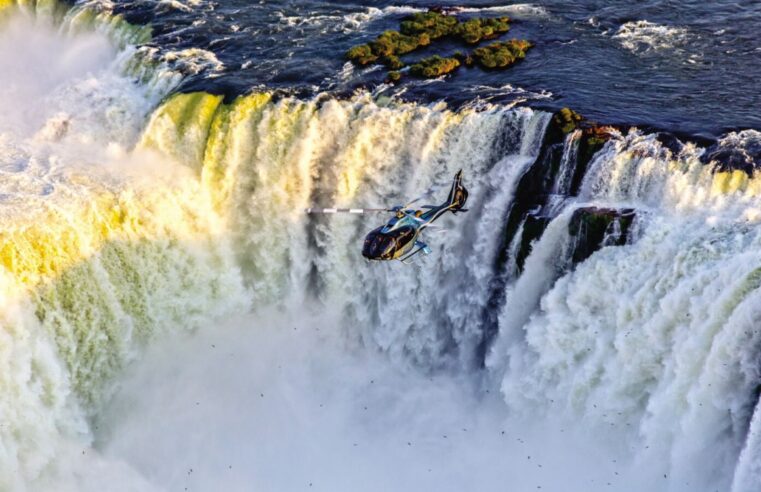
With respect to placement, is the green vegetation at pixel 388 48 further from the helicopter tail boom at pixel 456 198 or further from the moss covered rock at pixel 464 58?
the helicopter tail boom at pixel 456 198

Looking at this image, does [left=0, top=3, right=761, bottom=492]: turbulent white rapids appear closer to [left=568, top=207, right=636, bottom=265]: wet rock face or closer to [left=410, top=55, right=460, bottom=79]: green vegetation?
[left=568, top=207, right=636, bottom=265]: wet rock face

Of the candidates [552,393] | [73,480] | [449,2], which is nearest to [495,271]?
[552,393]

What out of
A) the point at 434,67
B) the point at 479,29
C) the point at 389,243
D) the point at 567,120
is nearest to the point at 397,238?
the point at 389,243

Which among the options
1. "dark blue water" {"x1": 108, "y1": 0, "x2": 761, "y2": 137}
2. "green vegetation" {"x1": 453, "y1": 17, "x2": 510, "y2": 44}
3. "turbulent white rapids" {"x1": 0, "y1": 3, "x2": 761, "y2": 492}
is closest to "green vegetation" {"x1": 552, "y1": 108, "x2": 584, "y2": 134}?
"turbulent white rapids" {"x1": 0, "y1": 3, "x2": 761, "y2": 492}

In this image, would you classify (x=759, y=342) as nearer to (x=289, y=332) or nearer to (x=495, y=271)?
(x=495, y=271)

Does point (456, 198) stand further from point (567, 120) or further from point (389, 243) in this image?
point (567, 120)

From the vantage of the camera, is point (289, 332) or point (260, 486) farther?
point (289, 332)

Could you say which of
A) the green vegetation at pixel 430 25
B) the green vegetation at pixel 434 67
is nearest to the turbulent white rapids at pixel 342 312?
the green vegetation at pixel 434 67
